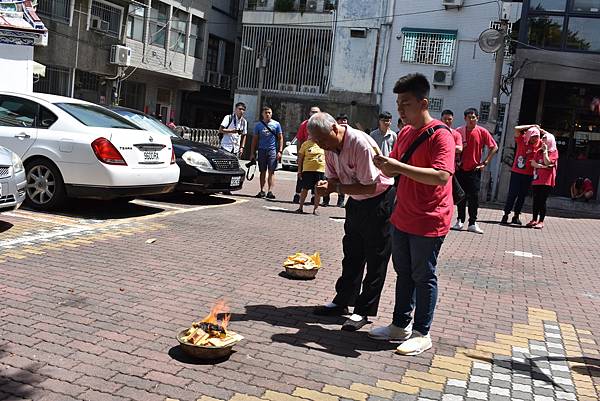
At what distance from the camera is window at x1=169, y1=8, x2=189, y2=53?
29.5 metres

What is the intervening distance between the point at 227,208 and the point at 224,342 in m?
6.71

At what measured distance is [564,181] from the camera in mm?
18172

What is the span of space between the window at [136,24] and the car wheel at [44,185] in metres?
20.4

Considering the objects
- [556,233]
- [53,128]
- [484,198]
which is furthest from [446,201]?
[484,198]

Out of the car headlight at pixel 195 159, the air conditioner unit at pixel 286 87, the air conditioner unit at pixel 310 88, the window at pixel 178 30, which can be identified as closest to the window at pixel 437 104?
the air conditioner unit at pixel 310 88

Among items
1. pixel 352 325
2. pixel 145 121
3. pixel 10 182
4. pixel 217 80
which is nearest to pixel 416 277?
pixel 352 325

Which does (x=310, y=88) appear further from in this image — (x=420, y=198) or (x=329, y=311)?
(x=420, y=198)

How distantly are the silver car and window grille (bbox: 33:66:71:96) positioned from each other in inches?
707

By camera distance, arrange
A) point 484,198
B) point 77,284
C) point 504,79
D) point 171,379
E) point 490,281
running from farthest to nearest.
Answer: point 504,79, point 484,198, point 490,281, point 77,284, point 171,379

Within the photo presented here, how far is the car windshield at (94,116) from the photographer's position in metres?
8.28

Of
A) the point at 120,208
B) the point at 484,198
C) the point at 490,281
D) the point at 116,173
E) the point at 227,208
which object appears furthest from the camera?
the point at 484,198

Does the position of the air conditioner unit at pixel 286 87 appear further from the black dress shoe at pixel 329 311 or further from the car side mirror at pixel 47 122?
the black dress shoe at pixel 329 311

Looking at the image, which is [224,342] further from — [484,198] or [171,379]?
[484,198]

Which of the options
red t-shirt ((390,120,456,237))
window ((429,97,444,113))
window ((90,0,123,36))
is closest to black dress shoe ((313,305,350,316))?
red t-shirt ((390,120,456,237))
